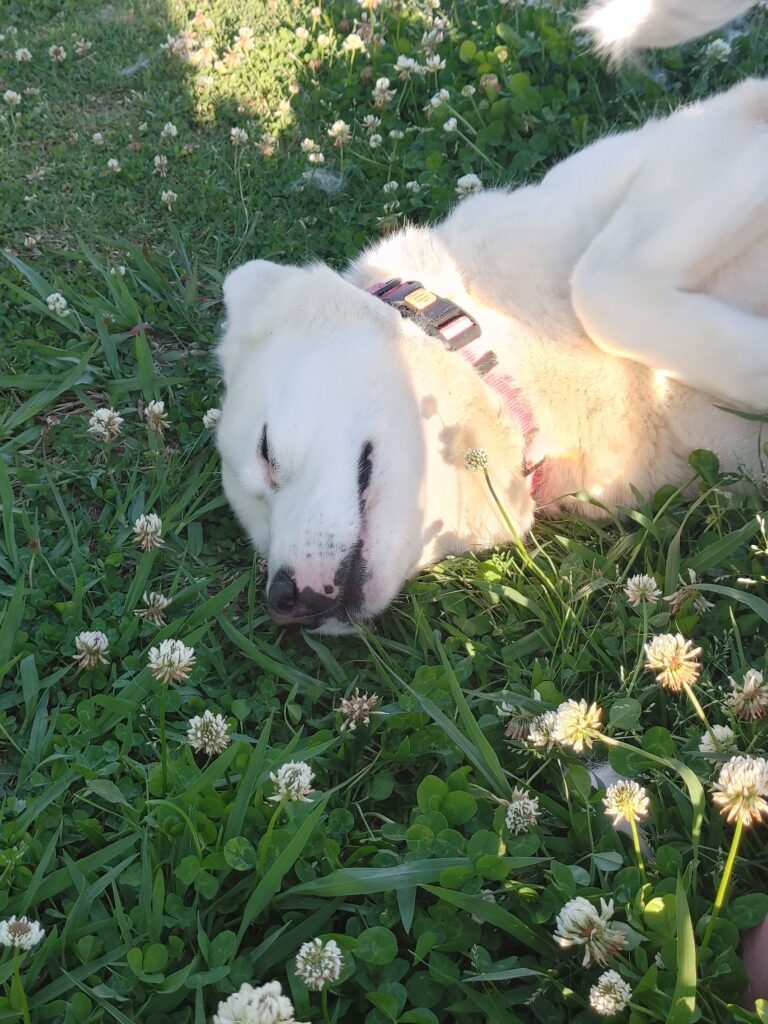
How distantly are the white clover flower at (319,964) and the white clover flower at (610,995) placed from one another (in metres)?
0.42

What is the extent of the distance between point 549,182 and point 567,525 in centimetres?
123

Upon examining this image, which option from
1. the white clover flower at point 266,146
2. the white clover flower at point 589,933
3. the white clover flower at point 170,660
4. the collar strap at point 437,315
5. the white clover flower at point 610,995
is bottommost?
the white clover flower at point 610,995

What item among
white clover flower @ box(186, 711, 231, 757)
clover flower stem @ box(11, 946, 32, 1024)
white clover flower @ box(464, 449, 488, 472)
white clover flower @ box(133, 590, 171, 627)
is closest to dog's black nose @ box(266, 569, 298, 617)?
white clover flower @ box(133, 590, 171, 627)

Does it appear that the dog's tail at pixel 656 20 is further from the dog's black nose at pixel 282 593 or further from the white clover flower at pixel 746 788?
the white clover flower at pixel 746 788

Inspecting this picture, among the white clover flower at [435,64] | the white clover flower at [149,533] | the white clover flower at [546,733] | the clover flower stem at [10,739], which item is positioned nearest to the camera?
the white clover flower at [546,733]

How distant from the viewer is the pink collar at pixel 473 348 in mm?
2512

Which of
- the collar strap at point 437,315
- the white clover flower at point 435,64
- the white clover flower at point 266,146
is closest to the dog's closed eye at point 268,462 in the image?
the collar strap at point 437,315

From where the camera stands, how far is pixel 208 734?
1936 millimetres

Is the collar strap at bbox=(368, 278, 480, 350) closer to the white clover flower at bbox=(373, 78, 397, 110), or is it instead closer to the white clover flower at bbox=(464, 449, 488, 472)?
the white clover flower at bbox=(464, 449, 488, 472)

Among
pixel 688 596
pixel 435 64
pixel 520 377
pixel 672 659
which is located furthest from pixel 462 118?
pixel 672 659

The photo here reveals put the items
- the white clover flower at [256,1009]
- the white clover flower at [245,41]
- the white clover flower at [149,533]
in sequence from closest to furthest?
the white clover flower at [256,1009]
the white clover flower at [149,533]
the white clover flower at [245,41]

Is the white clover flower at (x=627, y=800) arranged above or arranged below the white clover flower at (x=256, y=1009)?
below

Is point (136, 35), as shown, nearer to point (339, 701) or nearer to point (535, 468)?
point (535, 468)

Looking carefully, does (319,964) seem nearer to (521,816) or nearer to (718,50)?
(521,816)
